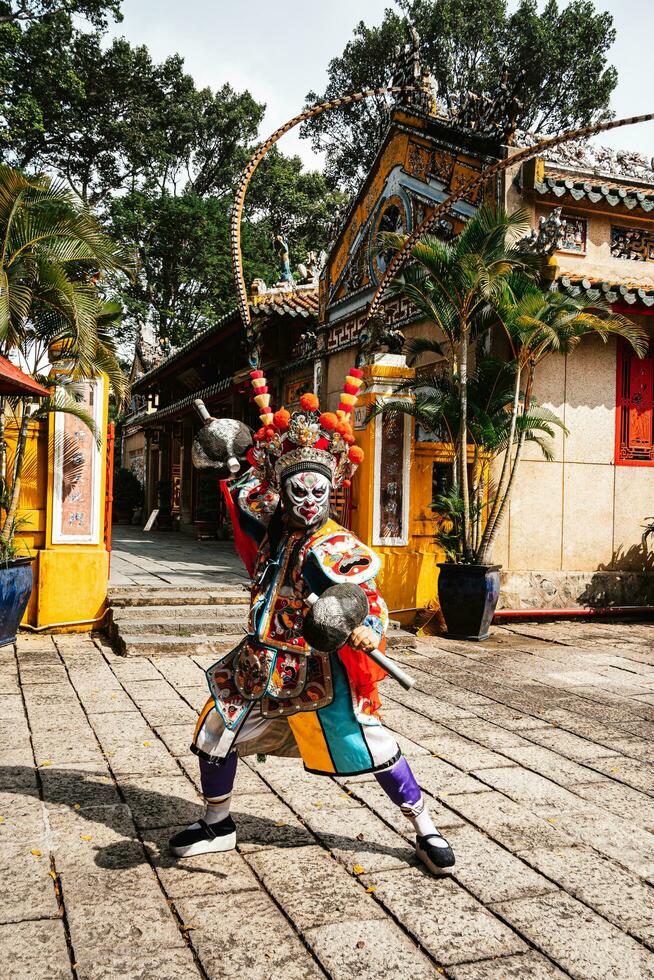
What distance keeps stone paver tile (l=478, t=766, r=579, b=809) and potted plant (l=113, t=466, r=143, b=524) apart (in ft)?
70.4

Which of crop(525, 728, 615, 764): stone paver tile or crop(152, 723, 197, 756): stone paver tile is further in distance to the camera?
crop(525, 728, 615, 764): stone paver tile

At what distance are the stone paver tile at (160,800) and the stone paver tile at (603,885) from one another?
146cm

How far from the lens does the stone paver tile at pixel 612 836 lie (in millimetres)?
3172

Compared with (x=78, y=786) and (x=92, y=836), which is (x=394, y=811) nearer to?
(x=92, y=836)

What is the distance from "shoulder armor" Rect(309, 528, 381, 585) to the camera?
2979mm

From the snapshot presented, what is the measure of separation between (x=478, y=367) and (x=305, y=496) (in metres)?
5.54

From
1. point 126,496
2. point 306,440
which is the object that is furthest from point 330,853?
point 126,496

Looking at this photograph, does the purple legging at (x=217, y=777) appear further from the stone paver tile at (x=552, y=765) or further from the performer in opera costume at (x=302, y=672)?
the stone paver tile at (x=552, y=765)

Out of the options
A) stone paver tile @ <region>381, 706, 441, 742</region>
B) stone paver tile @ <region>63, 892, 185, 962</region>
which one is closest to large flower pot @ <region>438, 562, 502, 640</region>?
stone paver tile @ <region>381, 706, 441, 742</region>

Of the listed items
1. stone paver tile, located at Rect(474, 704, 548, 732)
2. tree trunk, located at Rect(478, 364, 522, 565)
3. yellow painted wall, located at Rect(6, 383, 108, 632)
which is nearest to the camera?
stone paver tile, located at Rect(474, 704, 548, 732)

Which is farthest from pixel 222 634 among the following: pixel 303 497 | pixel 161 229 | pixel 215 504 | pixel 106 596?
pixel 161 229

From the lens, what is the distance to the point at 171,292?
26.3 metres

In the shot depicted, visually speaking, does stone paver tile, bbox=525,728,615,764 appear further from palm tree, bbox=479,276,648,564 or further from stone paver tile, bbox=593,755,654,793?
palm tree, bbox=479,276,648,564

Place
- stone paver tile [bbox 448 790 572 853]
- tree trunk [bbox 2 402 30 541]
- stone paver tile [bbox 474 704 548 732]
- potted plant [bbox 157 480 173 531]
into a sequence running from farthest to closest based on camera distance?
1. potted plant [bbox 157 480 173 531]
2. tree trunk [bbox 2 402 30 541]
3. stone paver tile [bbox 474 704 548 732]
4. stone paver tile [bbox 448 790 572 853]
